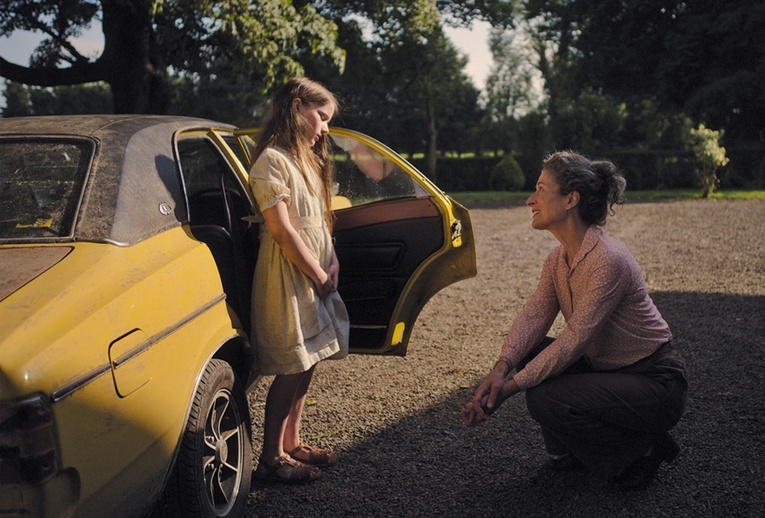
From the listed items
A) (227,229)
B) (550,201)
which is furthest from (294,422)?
(550,201)

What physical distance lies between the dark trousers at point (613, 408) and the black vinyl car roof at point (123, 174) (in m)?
1.76

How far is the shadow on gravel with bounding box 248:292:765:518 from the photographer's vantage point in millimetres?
3299

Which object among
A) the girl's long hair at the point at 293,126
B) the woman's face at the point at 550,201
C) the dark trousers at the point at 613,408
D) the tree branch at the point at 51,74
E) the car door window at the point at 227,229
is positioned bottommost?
the dark trousers at the point at 613,408

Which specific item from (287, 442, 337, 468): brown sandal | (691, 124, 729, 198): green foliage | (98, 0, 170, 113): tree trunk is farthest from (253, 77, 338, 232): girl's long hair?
(691, 124, 729, 198): green foliage

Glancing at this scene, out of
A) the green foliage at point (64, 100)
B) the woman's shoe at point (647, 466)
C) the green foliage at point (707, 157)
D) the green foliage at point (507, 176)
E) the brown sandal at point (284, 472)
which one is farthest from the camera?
the green foliage at point (64, 100)

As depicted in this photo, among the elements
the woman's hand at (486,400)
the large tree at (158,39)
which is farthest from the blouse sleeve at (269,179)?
the large tree at (158,39)

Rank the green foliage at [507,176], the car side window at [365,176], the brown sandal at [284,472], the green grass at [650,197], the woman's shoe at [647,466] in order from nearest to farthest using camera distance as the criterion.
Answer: the woman's shoe at [647,466], the brown sandal at [284,472], the car side window at [365,176], the green grass at [650,197], the green foliage at [507,176]

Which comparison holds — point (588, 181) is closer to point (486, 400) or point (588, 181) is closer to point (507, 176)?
point (486, 400)

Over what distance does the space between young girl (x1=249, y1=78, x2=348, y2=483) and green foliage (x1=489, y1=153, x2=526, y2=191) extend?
964 inches

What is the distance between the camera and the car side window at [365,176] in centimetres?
419

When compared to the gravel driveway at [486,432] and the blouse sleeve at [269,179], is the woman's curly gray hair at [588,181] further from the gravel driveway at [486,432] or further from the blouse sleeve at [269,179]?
the gravel driveway at [486,432]

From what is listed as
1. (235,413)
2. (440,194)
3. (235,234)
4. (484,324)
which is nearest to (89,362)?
(235,413)

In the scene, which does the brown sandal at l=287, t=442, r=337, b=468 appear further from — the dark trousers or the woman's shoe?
the woman's shoe

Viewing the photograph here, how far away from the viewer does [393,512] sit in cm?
331
